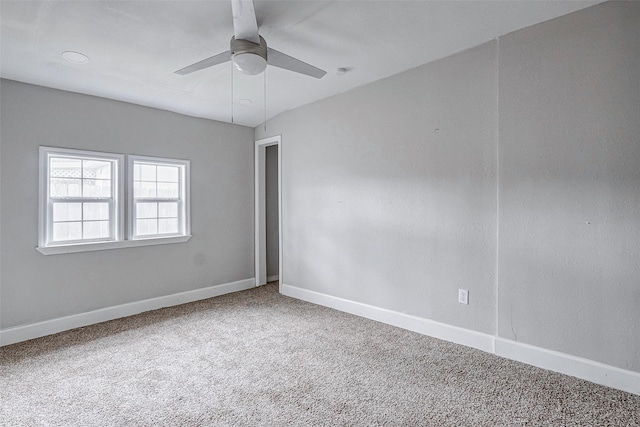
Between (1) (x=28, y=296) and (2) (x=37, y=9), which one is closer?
(2) (x=37, y=9)

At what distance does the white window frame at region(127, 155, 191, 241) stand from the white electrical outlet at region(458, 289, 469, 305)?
336 cm

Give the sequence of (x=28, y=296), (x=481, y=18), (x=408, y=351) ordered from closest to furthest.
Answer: (x=481, y=18), (x=408, y=351), (x=28, y=296)

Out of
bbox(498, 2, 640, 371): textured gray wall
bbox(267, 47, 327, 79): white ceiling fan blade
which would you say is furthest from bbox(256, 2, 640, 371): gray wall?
bbox(267, 47, 327, 79): white ceiling fan blade

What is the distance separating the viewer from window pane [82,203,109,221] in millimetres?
3713

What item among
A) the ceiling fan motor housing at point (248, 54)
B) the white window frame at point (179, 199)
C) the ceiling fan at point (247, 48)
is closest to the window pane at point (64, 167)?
the white window frame at point (179, 199)

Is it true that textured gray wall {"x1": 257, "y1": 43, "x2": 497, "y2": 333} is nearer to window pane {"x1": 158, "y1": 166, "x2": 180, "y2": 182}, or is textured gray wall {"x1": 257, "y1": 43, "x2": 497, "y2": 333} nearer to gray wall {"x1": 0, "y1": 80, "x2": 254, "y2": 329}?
gray wall {"x1": 0, "y1": 80, "x2": 254, "y2": 329}

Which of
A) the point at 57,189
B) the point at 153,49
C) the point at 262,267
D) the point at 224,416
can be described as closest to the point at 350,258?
the point at 262,267

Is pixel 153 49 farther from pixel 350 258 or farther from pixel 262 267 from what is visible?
pixel 262 267

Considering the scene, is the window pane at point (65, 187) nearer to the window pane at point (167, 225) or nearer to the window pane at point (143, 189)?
the window pane at point (143, 189)

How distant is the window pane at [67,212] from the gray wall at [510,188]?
2849 millimetres

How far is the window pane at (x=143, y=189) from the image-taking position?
410cm

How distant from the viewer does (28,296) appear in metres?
3.30

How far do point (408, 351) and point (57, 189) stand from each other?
3807 mm

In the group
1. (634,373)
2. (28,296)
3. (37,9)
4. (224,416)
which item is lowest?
(224,416)
